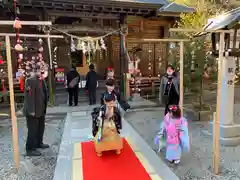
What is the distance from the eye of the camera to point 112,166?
13.0 feet

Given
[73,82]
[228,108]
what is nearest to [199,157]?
[228,108]

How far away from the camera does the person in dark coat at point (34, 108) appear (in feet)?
14.4

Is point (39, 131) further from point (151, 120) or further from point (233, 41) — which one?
point (233, 41)

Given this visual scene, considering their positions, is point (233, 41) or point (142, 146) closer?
point (233, 41)

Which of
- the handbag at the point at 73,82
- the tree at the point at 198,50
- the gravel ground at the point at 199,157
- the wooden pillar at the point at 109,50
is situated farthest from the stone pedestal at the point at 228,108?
the wooden pillar at the point at 109,50

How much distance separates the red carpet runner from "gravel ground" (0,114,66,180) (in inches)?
26.7

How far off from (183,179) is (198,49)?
4274 millimetres

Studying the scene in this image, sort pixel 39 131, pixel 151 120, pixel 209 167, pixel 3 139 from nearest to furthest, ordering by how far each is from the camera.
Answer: pixel 209 167, pixel 39 131, pixel 3 139, pixel 151 120

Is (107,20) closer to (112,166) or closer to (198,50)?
(198,50)

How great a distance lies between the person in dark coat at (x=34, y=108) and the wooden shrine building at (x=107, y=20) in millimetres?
4375

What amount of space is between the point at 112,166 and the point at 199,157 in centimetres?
183

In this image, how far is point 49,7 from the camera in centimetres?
824

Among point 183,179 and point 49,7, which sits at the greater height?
Answer: point 49,7

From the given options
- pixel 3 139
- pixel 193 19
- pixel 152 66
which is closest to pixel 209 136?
pixel 193 19
